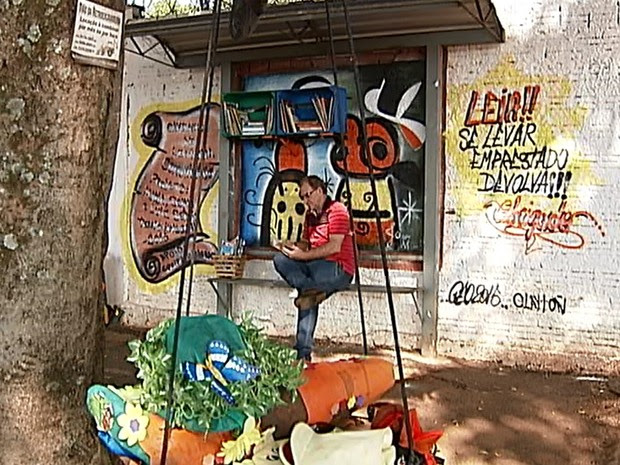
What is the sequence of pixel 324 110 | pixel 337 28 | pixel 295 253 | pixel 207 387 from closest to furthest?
pixel 207 387 → pixel 295 253 → pixel 337 28 → pixel 324 110

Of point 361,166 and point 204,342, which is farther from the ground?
point 361,166

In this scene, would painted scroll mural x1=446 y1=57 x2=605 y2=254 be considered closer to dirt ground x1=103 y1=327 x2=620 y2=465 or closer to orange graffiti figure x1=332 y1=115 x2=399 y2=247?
orange graffiti figure x1=332 y1=115 x2=399 y2=247

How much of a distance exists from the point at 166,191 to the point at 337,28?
2.39m

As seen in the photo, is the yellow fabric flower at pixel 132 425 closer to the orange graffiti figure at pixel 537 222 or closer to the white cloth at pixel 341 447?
the white cloth at pixel 341 447

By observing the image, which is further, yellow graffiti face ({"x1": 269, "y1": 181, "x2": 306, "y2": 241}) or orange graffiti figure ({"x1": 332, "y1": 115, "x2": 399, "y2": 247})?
yellow graffiti face ({"x1": 269, "y1": 181, "x2": 306, "y2": 241})

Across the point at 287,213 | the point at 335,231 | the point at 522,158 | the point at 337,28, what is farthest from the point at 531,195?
the point at 287,213

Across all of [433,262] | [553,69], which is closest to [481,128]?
[553,69]

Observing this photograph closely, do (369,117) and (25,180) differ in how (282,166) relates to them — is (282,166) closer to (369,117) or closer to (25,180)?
(369,117)

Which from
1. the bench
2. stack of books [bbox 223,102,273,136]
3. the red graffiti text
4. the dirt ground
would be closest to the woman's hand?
the bench

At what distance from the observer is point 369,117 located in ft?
21.6

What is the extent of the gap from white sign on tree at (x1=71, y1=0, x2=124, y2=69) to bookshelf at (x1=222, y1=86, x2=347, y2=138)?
4342mm

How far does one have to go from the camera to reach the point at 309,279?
541cm

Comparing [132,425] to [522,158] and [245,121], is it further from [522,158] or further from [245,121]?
[245,121]

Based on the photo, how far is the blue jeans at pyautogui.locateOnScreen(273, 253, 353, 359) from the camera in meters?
5.31
